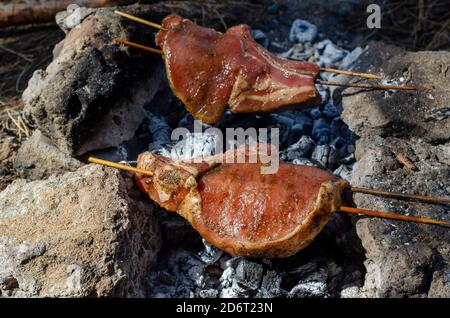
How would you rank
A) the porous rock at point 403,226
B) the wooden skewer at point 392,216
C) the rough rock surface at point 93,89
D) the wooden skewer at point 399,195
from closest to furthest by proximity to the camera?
the porous rock at point 403,226, the wooden skewer at point 392,216, the wooden skewer at point 399,195, the rough rock surface at point 93,89

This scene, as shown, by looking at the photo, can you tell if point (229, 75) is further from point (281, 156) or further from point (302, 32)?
point (302, 32)

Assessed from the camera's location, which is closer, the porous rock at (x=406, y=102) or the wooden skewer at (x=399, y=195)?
the wooden skewer at (x=399, y=195)

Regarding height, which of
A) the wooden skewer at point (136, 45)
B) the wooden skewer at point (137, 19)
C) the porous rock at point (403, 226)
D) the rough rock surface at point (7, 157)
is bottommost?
the rough rock surface at point (7, 157)

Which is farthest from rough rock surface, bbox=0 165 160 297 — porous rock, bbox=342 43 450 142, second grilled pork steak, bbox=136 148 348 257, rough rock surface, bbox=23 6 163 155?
porous rock, bbox=342 43 450 142

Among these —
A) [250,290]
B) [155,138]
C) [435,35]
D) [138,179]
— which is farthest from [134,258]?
[435,35]

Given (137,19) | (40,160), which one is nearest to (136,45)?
(137,19)

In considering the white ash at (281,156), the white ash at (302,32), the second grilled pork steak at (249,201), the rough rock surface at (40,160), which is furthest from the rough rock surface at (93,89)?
the white ash at (302,32)

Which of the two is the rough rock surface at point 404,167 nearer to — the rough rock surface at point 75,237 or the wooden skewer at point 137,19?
the rough rock surface at point 75,237
